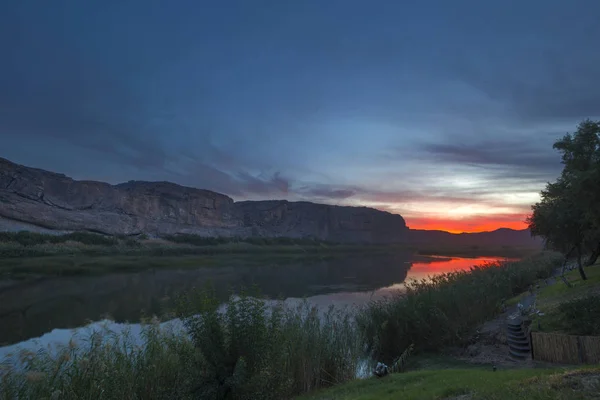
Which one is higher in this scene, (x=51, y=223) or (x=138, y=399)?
(x=51, y=223)

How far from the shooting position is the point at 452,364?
11711 mm

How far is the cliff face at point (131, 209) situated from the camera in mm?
90312

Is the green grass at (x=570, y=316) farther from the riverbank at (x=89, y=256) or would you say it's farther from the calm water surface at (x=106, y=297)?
the riverbank at (x=89, y=256)

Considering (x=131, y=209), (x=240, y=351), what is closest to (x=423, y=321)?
(x=240, y=351)

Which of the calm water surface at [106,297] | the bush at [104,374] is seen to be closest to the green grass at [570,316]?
the calm water surface at [106,297]

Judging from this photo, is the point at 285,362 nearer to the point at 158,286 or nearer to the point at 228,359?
the point at 228,359

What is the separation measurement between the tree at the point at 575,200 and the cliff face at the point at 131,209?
91.7 meters

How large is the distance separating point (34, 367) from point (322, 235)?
620 ft

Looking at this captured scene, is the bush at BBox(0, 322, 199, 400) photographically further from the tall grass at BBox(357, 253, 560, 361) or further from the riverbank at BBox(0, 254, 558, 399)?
the tall grass at BBox(357, 253, 560, 361)

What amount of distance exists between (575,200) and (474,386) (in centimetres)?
1118

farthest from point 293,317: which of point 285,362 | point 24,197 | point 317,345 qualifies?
point 24,197

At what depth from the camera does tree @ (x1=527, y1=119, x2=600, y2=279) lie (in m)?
13.4

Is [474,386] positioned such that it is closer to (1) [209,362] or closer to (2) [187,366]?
(1) [209,362]

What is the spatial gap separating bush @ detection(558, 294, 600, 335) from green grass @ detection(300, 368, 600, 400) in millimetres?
4694
